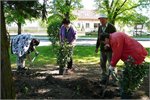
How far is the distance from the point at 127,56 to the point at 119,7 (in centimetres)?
1662

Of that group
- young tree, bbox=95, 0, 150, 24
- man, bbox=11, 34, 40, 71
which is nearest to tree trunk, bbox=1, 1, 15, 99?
man, bbox=11, 34, 40, 71

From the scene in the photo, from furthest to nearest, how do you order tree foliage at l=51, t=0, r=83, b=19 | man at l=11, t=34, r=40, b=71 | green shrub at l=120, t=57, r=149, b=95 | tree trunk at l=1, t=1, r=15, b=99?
tree foliage at l=51, t=0, r=83, b=19, man at l=11, t=34, r=40, b=71, green shrub at l=120, t=57, r=149, b=95, tree trunk at l=1, t=1, r=15, b=99

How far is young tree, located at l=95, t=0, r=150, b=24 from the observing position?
77.4ft

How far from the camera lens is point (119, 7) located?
2375cm

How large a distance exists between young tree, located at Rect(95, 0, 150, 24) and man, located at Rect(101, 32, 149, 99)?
15.7m

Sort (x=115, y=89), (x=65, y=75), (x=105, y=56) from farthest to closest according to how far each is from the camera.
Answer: (x=65, y=75), (x=105, y=56), (x=115, y=89)

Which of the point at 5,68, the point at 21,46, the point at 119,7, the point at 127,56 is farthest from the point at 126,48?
the point at 119,7

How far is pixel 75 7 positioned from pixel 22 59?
46.2ft

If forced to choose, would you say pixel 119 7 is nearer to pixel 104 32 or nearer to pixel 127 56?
pixel 104 32

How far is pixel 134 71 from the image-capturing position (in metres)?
7.25

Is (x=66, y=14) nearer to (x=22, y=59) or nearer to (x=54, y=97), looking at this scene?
(x=22, y=59)

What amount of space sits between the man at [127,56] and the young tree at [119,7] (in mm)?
15727

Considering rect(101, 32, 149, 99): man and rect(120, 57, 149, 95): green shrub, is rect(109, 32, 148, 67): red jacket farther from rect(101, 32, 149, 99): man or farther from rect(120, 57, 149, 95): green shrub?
rect(120, 57, 149, 95): green shrub

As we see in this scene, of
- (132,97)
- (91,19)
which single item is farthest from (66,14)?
(91,19)
